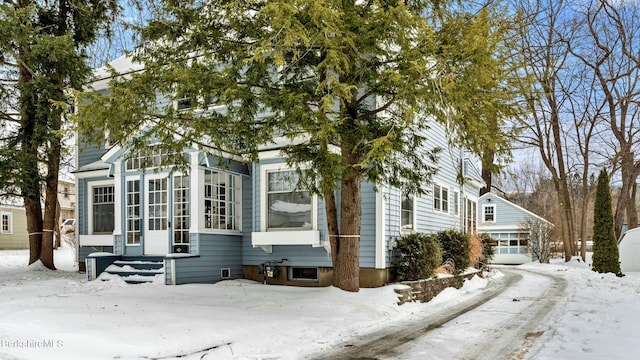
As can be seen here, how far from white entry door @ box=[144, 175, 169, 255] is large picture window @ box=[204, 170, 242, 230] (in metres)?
1.15

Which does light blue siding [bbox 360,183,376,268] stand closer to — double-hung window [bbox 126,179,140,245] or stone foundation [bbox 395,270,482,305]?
stone foundation [bbox 395,270,482,305]

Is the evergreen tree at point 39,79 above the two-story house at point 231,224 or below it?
above

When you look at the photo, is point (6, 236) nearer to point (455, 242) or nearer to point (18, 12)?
point (18, 12)

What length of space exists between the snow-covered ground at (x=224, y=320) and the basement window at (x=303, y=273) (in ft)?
2.91

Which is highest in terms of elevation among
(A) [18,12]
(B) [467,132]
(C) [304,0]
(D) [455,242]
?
(A) [18,12]

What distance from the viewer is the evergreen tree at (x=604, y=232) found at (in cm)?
1873

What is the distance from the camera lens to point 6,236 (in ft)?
100

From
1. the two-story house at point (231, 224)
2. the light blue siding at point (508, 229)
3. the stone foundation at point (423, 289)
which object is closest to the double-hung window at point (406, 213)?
the two-story house at point (231, 224)

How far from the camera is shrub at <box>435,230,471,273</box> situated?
14227 millimetres

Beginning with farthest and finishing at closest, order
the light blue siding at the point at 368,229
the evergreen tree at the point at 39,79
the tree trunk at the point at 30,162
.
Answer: the tree trunk at the point at 30,162, the evergreen tree at the point at 39,79, the light blue siding at the point at 368,229

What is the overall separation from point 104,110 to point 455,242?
10.5 meters

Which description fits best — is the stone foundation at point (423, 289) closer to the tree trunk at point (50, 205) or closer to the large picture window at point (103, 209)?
the large picture window at point (103, 209)

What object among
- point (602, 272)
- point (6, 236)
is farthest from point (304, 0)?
point (6, 236)

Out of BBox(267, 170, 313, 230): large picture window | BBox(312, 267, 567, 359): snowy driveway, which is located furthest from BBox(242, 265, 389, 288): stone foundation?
BBox(312, 267, 567, 359): snowy driveway
